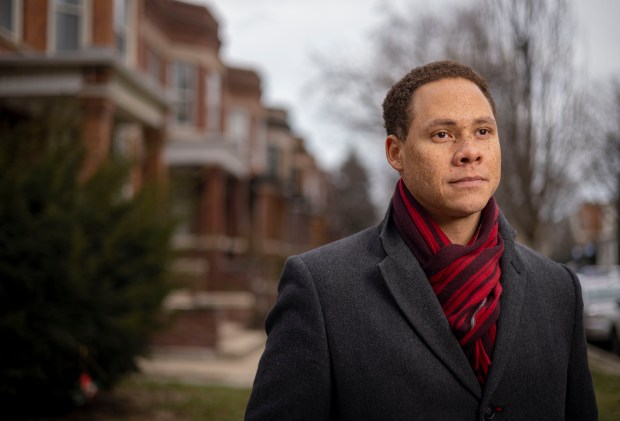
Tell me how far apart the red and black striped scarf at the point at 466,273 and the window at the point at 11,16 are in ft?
36.7

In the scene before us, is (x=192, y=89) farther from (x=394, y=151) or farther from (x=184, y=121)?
(x=394, y=151)

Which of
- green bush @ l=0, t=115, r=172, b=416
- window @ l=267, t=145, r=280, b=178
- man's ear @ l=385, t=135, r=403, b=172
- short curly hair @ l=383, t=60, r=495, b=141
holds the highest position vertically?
window @ l=267, t=145, r=280, b=178

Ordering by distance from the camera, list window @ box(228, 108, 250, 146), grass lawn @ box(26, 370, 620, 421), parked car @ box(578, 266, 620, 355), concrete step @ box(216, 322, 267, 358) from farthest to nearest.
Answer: window @ box(228, 108, 250, 146) < parked car @ box(578, 266, 620, 355) < concrete step @ box(216, 322, 267, 358) < grass lawn @ box(26, 370, 620, 421)

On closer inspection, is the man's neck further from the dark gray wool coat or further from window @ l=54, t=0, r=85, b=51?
window @ l=54, t=0, r=85, b=51

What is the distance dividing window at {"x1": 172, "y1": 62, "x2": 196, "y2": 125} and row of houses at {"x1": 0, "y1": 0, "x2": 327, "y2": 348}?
3 cm

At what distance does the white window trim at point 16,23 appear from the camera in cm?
1170

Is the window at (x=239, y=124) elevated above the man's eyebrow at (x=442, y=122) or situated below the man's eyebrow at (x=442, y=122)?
above

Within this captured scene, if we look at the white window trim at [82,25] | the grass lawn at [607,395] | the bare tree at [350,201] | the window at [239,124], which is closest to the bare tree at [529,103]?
the grass lawn at [607,395]

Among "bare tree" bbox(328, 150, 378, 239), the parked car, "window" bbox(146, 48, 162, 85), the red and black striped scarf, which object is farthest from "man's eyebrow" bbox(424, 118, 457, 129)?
"bare tree" bbox(328, 150, 378, 239)

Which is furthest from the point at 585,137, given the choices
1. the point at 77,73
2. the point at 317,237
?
the point at 317,237

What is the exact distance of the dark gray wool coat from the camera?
2.03 meters

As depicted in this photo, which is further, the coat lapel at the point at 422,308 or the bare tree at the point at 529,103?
the bare tree at the point at 529,103

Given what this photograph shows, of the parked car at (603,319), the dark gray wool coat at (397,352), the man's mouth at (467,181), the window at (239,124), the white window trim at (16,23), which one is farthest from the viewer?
the window at (239,124)

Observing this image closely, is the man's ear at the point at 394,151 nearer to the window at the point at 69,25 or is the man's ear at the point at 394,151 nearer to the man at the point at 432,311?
the man at the point at 432,311
